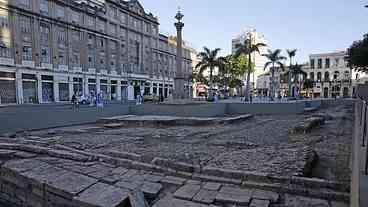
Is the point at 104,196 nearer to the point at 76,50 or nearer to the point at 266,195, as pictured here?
the point at 266,195

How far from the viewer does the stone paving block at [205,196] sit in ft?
14.3

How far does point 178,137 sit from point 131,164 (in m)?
4.03

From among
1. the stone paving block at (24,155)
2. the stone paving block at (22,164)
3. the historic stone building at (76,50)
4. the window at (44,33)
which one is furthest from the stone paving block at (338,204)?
the window at (44,33)

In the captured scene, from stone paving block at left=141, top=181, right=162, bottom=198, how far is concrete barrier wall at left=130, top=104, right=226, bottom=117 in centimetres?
1185

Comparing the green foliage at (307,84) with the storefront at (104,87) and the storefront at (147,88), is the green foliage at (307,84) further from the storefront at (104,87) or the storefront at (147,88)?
the storefront at (104,87)

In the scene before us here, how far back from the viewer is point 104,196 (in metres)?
4.77

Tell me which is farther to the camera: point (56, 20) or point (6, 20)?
point (56, 20)

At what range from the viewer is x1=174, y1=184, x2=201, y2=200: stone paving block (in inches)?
178

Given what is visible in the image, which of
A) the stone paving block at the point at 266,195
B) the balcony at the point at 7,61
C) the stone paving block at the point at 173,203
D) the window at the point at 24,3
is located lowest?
the stone paving block at the point at 173,203

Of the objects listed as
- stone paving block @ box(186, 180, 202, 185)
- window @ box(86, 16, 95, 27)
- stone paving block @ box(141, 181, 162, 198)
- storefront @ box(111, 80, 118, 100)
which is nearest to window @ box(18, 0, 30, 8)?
window @ box(86, 16, 95, 27)

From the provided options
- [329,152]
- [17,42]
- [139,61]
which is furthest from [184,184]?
[139,61]

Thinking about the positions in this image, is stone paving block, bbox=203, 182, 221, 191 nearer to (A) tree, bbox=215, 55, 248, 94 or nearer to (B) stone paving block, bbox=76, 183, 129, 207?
(B) stone paving block, bbox=76, 183, 129, 207

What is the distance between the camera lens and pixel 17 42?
31.7 m

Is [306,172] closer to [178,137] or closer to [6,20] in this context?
[178,137]
